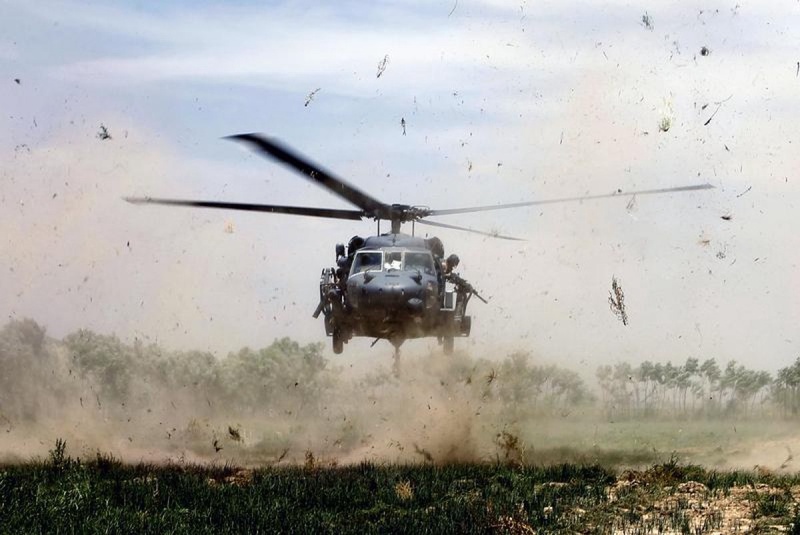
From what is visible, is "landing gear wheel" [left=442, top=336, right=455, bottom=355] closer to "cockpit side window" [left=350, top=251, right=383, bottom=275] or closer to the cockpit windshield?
the cockpit windshield

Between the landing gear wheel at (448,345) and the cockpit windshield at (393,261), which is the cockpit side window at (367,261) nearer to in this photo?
the cockpit windshield at (393,261)

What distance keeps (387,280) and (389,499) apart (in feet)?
14.4

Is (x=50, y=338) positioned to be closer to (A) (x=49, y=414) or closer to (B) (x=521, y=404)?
(A) (x=49, y=414)

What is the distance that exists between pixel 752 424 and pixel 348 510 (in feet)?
73.2

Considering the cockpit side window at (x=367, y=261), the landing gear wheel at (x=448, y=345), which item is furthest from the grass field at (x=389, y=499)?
the cockpit side window at (x=367, y=261)

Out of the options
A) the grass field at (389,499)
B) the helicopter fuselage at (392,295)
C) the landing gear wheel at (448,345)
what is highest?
the helicopter fuselage at (392,295)

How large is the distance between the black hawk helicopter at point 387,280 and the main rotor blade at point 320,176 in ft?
0.07

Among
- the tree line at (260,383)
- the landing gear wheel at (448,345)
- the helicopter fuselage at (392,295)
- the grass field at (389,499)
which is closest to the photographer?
the grass field at (389,499)

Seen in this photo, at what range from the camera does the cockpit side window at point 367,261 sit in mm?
23953

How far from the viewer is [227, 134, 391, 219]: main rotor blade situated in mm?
20578

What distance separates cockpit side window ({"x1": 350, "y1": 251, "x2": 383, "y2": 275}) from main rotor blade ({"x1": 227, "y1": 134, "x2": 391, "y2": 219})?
1.14 meters

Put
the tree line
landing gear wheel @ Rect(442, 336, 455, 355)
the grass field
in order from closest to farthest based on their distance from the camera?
the grass field → landing gear wheel @ Rect(442, 336, 455, 355) → the tree line

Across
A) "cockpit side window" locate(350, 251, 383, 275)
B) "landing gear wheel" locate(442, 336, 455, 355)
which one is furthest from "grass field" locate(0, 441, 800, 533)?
"cockpit side window" locate(350, 251, 383, 275)

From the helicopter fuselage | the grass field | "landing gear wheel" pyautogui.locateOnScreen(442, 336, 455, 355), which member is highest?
the helicopter fuselage
